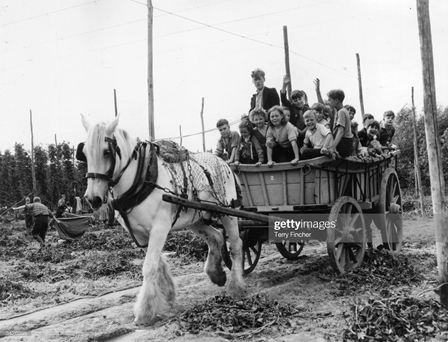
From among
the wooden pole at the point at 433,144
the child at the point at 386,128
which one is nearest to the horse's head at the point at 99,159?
the wooden pole at the point at 433,144

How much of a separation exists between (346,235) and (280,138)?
1.70m

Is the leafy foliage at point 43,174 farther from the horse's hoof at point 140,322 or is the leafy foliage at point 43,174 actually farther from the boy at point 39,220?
the horse's hoof at point 140,322

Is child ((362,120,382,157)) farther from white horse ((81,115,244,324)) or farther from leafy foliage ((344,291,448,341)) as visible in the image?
leafy foliage ((344,291,448,341))

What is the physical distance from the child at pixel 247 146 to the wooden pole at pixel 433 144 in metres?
2.69

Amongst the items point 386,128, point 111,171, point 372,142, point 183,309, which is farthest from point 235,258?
point 386,128

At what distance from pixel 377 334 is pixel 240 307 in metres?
1.51

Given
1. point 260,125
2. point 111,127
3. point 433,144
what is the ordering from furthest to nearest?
point 260,125
point 433,144
point 111,127

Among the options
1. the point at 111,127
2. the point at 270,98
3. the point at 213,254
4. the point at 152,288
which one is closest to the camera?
the point at 111,127

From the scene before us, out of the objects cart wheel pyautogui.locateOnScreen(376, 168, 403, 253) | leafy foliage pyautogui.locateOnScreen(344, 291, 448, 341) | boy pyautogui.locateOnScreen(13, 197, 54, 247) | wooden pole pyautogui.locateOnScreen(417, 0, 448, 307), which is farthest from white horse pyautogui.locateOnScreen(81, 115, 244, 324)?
boy pyautogui.locateOnScreen(13, 197, 54, 247)

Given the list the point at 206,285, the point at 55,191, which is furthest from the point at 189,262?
the point at 55,191

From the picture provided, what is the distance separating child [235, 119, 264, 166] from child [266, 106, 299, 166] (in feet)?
0.99

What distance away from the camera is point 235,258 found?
20.3ft

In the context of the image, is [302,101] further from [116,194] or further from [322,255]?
[116,194]

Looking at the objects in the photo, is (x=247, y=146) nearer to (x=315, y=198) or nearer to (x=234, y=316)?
(x=315, y=198)
